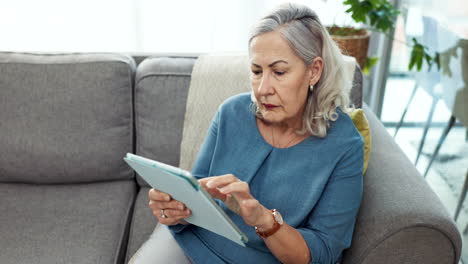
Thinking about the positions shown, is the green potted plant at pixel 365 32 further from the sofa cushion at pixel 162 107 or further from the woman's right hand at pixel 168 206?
the woman's right hand at pixel 168 206

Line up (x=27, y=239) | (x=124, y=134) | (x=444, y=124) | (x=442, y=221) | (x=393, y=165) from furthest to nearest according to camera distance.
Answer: (x=444, y=124), (x=124, y=134), (x=27, y=239), (x=393, y=165), (x=442, y=221)

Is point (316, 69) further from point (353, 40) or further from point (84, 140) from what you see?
point (353, 40)

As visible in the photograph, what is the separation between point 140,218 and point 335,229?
0.72 metres

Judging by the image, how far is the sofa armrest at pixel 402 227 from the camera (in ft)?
3.60

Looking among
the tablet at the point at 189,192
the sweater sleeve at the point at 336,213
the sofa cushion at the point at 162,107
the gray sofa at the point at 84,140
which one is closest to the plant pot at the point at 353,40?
the gray sofa at the point at 84,140

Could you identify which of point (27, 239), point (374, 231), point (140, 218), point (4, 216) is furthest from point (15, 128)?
point (374, 231)

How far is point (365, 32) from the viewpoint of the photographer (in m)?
2.34

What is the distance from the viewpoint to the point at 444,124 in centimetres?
203

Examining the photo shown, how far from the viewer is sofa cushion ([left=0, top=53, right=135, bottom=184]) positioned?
5.38 feet

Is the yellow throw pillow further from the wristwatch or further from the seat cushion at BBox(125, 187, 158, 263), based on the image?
the seat cushion at BBox(125, 187, 158, 263)

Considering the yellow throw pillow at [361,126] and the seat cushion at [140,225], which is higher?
the yellow throw pillow at [361,126]

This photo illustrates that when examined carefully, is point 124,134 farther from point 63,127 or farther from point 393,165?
point 393,165

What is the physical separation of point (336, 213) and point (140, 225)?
71 centimetres

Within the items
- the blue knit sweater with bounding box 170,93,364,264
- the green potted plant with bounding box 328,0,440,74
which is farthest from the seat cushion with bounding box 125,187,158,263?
the green potted plant with bounding box 328,0,440,74
